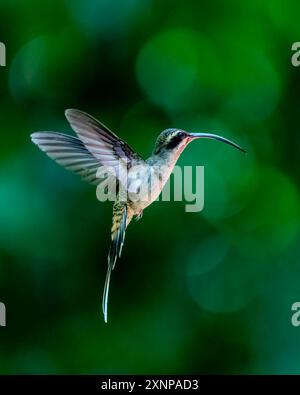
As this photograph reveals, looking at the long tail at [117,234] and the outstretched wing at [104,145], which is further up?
the outstretched wing at [104,145]

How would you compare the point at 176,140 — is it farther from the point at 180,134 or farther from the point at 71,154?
the point at 71,154

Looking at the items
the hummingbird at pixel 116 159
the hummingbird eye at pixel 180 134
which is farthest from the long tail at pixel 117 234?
the hummingbird eye at pixel 180 134

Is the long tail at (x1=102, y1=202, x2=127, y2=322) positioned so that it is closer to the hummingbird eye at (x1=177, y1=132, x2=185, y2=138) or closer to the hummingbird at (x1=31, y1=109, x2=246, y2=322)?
the hummingbird at (x1=31, y1=109, x2=246, y2=322)

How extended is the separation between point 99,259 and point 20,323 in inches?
9.7

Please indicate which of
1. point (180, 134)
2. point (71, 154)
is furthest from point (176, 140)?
point (71, 154)

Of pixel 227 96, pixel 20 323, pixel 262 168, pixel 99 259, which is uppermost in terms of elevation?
pixel 227 96

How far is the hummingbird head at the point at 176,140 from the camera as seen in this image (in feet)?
2.25

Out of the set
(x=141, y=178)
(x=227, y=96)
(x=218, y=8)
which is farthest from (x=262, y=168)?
(x=141, y=178)

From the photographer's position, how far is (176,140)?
72cm

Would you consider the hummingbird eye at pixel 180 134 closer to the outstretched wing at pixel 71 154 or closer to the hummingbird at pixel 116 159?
the hummingbird at pixel 116 159

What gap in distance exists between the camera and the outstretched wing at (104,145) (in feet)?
2.26

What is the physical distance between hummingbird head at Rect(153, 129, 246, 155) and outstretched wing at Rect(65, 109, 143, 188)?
3 cm
